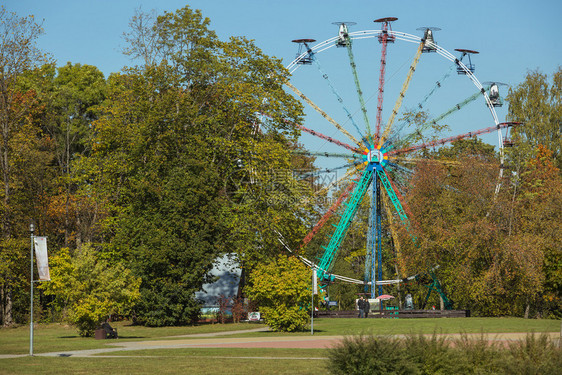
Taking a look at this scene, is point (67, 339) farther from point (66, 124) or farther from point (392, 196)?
point (66, 124)

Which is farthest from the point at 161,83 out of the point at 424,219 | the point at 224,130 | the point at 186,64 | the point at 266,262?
the point at 424,219

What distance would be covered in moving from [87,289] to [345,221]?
863 inches

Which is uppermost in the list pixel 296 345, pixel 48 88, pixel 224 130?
pixel 48 88

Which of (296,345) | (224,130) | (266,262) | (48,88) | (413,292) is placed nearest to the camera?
(296,345)

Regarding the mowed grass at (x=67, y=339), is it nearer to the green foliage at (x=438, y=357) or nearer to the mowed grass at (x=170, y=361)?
the mowed grass at (x=170, y=361)

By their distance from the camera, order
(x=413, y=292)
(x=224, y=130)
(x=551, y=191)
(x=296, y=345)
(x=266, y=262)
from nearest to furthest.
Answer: (x=296, y=345) < (x=266, y=262) < (x=224, y=130) < (x=551, y=191) < (x=413, y=292)

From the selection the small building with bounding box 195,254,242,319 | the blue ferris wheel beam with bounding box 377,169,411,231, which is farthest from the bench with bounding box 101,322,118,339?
the blue ferris wheel beam with bounding box 377,169,411,231

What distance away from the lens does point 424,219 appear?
161 feet

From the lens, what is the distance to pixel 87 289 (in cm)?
3011

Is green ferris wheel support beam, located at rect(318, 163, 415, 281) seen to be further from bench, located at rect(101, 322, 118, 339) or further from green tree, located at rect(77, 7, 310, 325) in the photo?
bench, located at rect(101, 322, 118, 339)

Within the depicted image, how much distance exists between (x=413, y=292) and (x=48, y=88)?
34.4 meters

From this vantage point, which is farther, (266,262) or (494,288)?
(494,288)

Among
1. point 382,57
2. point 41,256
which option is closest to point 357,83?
point 382,57

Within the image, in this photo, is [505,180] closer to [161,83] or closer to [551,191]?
[551,191]
